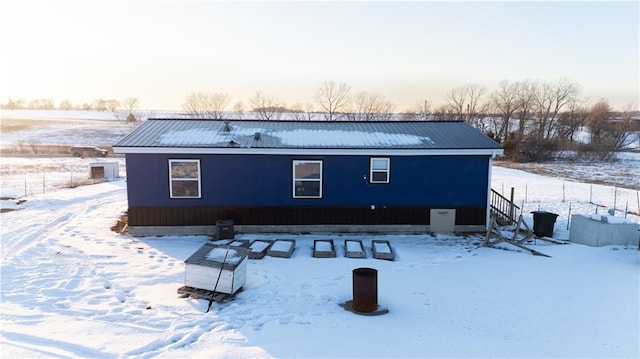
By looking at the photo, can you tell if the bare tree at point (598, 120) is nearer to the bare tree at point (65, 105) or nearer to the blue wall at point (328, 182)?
the blue wall at point (328, 182)

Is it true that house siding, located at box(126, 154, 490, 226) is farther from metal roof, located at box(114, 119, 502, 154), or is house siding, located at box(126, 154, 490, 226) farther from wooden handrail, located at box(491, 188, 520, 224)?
wooden handrail, located at box(491, 188, 520, 224)

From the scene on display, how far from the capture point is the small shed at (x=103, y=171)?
25.6m

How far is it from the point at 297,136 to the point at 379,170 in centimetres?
307

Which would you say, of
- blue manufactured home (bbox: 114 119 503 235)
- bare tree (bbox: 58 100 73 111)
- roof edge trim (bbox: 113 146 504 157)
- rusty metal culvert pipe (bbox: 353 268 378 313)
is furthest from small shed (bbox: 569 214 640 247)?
bare tree (bbox: 58 100 73 111)

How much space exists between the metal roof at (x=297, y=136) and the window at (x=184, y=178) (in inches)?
23.9

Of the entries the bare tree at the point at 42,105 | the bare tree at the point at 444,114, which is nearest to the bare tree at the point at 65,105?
the bare tree at the point at 42,105

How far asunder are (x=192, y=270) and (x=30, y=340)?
2.94m

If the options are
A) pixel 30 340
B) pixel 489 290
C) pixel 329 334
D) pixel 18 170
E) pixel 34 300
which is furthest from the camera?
pixel 18 170

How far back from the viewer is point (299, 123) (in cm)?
1680

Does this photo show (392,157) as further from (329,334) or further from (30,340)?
(30,340)

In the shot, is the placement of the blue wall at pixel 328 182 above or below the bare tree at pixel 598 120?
below

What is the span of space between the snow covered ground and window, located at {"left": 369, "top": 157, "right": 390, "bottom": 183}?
1.88 meters

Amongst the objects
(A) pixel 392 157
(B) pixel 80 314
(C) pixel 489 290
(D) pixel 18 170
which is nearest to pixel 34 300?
(B) pixel 80 314

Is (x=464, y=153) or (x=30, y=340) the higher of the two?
(x=464, y=153)
